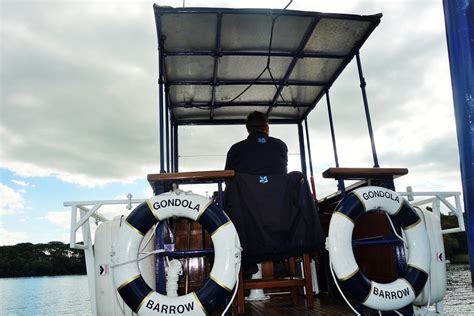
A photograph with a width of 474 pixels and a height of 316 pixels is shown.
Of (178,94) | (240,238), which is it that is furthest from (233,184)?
(178,94)

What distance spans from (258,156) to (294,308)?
129 centimetres

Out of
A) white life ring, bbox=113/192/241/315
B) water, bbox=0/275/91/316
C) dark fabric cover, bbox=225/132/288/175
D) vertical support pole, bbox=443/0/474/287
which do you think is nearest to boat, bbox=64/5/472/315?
white life ring, bbox=113/192/241/315

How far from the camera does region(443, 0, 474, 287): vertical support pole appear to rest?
98 cm

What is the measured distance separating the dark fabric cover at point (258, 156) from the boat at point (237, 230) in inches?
10.5

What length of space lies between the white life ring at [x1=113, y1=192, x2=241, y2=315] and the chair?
0.50 feet

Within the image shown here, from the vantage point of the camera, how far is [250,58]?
3.98m

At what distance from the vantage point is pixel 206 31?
340cm

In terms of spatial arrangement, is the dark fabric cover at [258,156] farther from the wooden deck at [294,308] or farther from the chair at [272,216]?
the wooden deck at [294,308]

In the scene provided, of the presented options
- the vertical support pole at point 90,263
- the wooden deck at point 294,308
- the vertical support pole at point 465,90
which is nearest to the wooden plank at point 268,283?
the wooden deck at point 294,308

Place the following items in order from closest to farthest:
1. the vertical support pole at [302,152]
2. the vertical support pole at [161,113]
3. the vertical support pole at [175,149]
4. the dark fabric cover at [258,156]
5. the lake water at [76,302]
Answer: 1. the dark fabric cover at [258,156]
2. the vertical support pole at [161,113]
3. the vertical support pole at [175,149]
4. the vertical support pole at [302,152]
5. the lake water at [76,302]

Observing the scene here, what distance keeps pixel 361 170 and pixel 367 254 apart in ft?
2.68

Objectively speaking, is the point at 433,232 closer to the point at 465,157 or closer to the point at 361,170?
the point at 361,170

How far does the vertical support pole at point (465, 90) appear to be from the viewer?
3.21 feet

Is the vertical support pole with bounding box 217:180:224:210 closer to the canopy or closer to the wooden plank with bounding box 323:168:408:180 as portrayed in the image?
the wooden plank with bounding box 323:168:408:180
